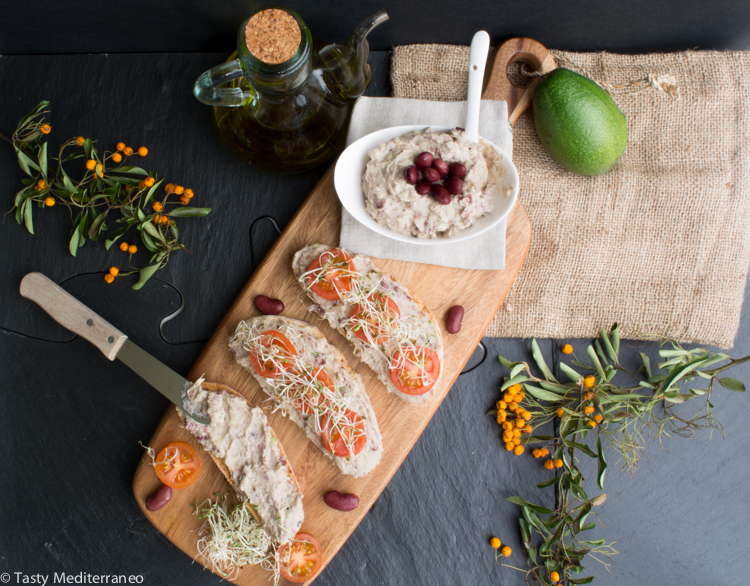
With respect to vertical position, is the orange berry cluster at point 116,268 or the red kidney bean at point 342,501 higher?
the orange berry cluster at point 116,268

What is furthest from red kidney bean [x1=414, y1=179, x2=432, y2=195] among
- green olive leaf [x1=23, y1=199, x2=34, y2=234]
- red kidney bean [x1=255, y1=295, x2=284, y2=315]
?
green olive leaf [x1=23, y1=199, x2=34, y2=234]

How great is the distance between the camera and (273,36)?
1.68m

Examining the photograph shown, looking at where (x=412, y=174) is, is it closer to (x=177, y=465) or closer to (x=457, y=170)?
(x=457, y=170)

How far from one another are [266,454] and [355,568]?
0.89m

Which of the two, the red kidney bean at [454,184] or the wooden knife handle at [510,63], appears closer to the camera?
the red kidney bean at [454,184]

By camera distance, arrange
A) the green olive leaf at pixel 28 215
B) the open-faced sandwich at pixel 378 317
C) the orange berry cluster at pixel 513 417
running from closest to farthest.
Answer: the open-faced sandwich at pixel 378 317 < the green olive leaf at pixel 28 215 < the orange berry cluster at pixel 513 417

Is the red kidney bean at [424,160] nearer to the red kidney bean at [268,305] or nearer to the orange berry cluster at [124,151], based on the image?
the red kidney bean at [268,305]

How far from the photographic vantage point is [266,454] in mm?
2129

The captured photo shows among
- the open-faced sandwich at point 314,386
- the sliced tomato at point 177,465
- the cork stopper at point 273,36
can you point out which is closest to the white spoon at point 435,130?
the cork stopper at point 273,36

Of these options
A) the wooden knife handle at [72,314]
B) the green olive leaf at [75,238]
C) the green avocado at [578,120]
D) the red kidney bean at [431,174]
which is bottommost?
the wooden knife handle at [72,314]

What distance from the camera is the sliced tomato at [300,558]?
6.98 ft

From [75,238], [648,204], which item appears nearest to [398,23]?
[648,204]

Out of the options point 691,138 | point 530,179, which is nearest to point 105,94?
point 530,179

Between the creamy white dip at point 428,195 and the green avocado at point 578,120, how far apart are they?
1.17 ft
